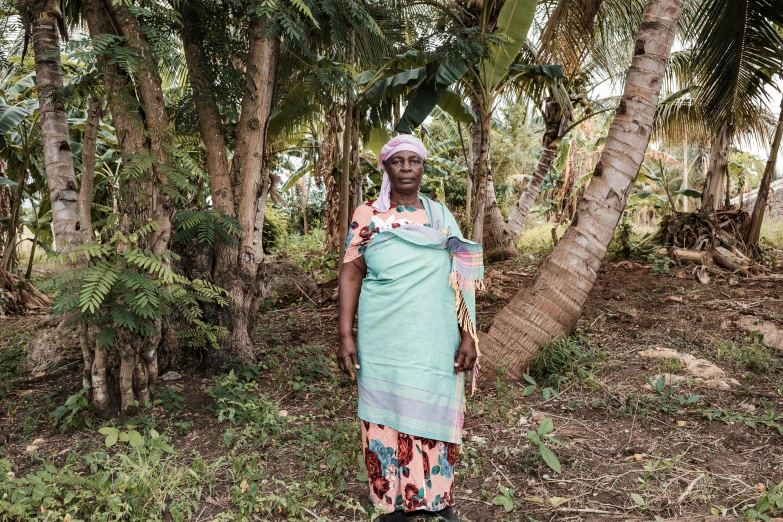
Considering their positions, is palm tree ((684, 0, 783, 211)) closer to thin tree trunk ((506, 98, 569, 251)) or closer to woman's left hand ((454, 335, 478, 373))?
thin tree trunk ((506, 98, 569, 251))

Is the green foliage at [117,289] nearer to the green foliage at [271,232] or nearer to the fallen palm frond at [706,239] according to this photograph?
the fallen palm frond at [706,239]

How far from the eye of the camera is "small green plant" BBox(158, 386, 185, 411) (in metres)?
3.73

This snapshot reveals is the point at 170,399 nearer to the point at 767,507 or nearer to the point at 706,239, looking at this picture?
the point at 767,507

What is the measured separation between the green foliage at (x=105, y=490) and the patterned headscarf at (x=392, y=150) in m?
1.60

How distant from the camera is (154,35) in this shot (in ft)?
10.3

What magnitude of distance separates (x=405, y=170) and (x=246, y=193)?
1.99 meters

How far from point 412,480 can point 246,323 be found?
2.25m

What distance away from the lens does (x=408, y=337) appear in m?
2.58

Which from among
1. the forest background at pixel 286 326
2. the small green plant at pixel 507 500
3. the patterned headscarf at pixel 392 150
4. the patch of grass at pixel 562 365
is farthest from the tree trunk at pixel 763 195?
the patterned headscarf at pixel 392 150

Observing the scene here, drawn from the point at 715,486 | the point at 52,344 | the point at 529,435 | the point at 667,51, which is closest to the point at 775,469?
the point at 715,486

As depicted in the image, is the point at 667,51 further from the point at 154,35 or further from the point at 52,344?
the point at 52,344

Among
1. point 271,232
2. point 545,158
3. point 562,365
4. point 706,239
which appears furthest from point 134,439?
point 271,232

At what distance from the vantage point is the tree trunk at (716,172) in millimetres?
8453

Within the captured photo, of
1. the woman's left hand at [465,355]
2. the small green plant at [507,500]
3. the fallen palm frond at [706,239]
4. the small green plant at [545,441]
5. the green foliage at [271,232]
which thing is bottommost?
the small green plant at [507,500]
